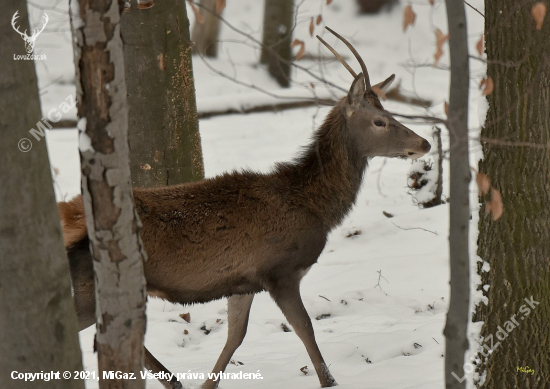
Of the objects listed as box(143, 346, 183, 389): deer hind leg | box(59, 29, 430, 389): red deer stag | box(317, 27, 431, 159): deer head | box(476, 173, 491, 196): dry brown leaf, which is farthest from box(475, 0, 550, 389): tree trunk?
box(143, 346, 183, 389): deer hind leg

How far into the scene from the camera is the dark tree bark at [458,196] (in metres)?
2.50

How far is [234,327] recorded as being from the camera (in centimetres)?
491

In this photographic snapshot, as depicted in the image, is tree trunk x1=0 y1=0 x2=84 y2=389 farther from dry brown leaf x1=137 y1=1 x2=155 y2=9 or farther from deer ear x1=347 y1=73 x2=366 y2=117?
deer ear x1=347 y1=73 x2=366 y2=117

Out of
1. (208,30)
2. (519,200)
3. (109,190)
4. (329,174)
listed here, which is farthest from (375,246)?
(208,30)

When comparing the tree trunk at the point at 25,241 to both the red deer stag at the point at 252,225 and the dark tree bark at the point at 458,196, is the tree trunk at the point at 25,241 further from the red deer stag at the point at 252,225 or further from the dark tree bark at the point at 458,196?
the dark tree bark at the point at 458,196

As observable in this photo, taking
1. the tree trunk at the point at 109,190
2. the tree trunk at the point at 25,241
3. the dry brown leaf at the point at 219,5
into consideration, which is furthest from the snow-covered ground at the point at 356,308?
the tree trunk at the point at 25,241

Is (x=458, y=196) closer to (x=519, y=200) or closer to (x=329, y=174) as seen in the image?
(x=519, y=200)

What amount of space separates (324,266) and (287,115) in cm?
707

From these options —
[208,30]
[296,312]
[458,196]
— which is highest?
[208,30]

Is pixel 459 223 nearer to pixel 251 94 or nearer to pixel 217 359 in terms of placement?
pixel 217 359

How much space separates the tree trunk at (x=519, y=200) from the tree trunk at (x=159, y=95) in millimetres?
2876

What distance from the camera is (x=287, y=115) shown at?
13.5 m

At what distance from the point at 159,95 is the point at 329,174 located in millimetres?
1803

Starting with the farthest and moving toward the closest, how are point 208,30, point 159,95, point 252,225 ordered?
point 208,30 → point 159,95 → point 252,225
